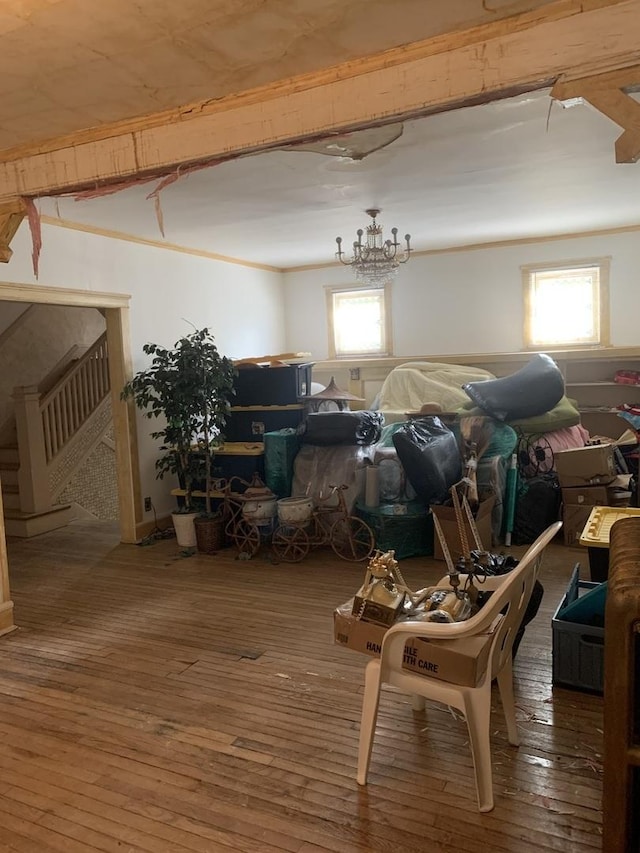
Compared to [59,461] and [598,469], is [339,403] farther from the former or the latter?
[59,461]

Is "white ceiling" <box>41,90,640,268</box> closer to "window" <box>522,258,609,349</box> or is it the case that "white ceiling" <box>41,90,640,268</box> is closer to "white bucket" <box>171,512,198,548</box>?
"window" <box>522,258,609,349</box>

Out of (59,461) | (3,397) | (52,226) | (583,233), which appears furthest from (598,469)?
(3,397)

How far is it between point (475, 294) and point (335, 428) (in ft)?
9.79

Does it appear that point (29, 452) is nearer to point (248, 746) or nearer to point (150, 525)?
point (150, 525)

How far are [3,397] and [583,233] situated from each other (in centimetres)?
656

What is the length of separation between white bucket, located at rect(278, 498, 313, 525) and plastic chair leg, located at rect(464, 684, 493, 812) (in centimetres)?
285

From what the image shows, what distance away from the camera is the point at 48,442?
644 centimetres

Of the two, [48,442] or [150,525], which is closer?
[150,525]

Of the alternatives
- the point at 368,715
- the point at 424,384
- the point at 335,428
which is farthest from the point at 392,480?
the point at 368,715

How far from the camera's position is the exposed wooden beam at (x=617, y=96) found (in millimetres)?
1776

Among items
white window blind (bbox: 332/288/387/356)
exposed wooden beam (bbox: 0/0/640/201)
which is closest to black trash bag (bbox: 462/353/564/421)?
white window blind (bbox: 332/288/387/356)

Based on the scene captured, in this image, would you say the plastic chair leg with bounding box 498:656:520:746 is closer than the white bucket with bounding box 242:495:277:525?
Yes

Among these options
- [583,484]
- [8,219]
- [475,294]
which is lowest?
[583,484]

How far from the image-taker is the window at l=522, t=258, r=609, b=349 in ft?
21.5
